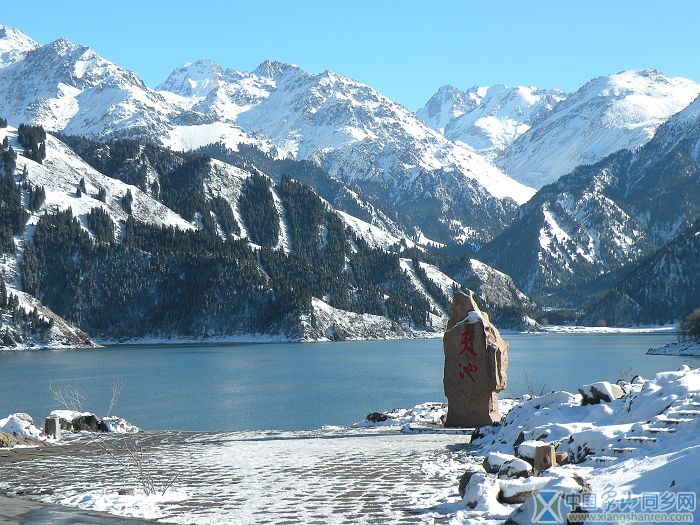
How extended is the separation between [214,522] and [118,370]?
372ft

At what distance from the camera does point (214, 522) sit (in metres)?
Result: 17.4

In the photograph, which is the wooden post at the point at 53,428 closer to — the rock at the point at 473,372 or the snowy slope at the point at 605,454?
the rock at the point at 473,372

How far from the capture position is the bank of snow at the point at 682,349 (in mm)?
156125

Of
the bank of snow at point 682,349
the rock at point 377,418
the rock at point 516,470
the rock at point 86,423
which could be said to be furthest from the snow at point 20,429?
the bank of snow at point 682,349

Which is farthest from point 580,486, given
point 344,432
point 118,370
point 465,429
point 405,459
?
point 118,370

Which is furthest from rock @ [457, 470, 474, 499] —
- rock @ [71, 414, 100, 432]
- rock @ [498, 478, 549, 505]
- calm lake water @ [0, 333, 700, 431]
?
calm lake water @ [0, 333, 700, 431]

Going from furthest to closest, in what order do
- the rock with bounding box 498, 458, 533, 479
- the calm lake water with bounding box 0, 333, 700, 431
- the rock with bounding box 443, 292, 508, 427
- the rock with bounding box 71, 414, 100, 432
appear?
1. the calm lake water with bounding box 0, 333, 700, 431
2. the rock with bounding box 71, 414, 100, 432
3. the rock with bounding box 443, 292, 508, 427
4. the rock with bounding box 498, 458, 533, 479

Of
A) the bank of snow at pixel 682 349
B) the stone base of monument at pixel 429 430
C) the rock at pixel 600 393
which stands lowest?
the bank of snow at pixel 682 349

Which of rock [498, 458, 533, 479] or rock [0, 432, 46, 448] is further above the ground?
rock [498, 458, 533, 479]

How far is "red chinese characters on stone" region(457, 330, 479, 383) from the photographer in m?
35.9

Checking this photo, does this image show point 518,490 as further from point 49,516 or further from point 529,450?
point 49,516

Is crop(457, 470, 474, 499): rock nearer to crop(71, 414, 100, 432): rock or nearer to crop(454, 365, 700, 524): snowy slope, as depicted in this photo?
crop(454, 365, 700, 524): snowy slope

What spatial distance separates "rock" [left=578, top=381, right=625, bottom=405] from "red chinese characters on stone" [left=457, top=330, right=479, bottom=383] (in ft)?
29.9

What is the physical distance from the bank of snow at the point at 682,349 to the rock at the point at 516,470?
479 feet
